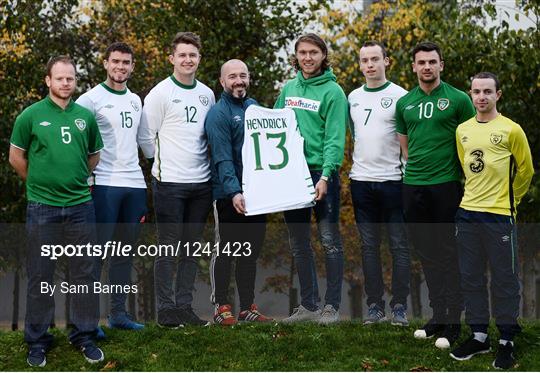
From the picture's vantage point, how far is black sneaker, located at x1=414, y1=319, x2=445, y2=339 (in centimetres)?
870

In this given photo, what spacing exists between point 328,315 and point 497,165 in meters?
2.71

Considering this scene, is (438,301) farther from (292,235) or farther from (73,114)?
(73,114)

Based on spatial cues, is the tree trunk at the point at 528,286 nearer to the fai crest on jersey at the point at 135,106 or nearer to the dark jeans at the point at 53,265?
the fai crest on jersey at the point at 135,106

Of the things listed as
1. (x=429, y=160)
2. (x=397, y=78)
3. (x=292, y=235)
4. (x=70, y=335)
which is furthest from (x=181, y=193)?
(x=397, y=78)

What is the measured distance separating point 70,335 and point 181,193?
196 centimetres

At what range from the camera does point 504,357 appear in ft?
25.6

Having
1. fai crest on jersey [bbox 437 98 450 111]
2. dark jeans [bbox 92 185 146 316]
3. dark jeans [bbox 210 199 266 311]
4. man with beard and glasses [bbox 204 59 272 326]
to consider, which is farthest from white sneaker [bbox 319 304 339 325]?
fai crest on jersey [bbox 437 98 450 111]

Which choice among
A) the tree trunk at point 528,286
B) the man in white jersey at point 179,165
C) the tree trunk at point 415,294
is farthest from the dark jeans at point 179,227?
the tree trunk at point 415,294

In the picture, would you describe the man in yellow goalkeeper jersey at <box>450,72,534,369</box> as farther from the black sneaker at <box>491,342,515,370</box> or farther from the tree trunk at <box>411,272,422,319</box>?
the tree trunk at <box>411,272,422,319</box>

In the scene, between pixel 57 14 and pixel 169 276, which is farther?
pixel 57 14

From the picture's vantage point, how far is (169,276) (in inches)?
358

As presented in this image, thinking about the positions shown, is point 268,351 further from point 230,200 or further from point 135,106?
point 135,106

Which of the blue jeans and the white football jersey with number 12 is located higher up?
the white football jersey with number 12

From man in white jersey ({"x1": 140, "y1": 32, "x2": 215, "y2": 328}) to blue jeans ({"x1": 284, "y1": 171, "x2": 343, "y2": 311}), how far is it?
1078 millimetres
